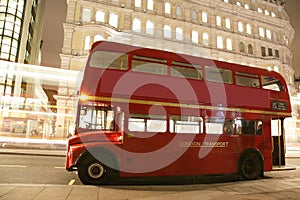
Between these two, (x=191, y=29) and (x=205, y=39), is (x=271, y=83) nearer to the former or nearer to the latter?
(x=191, y=29)

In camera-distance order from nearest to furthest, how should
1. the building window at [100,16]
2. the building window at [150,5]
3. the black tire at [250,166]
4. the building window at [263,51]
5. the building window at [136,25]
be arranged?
1. the black tire at [250,166]
2. the building window at [100,16]
3. the building window at [136,25]
4. the building window at [150,5]
5. the building window at [263,51]

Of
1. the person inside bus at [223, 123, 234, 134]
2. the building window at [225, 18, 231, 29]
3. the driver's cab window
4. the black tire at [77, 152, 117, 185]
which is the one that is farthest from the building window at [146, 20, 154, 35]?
the black tire at [77, 152, 117, 185]

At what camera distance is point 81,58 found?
26641mm

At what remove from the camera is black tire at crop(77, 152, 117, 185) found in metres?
6.93

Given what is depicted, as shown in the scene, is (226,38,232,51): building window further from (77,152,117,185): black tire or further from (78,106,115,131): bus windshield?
(77,152,117,185): black tire

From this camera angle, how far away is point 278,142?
998 cm

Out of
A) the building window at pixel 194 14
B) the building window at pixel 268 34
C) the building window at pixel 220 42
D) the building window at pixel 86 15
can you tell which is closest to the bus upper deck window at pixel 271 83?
the building window at pixel 86 15

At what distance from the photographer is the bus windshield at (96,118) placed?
23.1 ft

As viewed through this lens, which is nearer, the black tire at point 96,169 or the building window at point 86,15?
the black tire at point 96,169

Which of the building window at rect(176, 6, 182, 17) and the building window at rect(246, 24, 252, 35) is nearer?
the building window at rect(176, 6, 182, 17)

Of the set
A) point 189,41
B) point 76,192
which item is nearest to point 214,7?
point 189,41

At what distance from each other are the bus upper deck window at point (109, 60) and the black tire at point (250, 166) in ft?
19.0

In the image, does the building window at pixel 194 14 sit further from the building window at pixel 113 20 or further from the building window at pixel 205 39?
the building window at pixel 113 20

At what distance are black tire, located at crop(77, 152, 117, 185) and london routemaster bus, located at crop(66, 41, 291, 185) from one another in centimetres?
3
